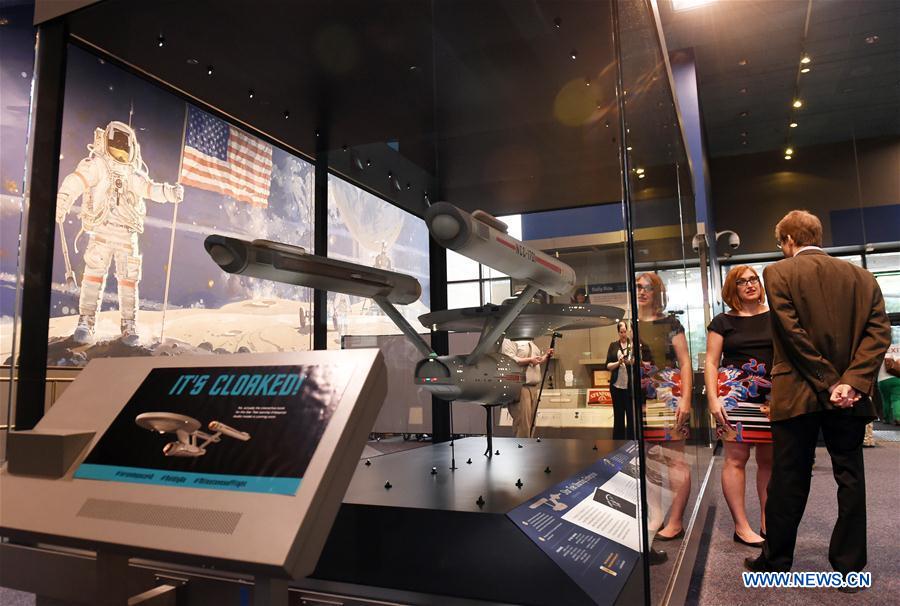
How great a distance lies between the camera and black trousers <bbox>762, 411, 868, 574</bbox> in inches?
83.5

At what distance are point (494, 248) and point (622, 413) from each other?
576 mm

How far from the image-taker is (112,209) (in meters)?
2.39

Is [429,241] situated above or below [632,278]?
above

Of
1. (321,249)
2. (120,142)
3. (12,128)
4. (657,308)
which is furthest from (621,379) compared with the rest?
(12,128)

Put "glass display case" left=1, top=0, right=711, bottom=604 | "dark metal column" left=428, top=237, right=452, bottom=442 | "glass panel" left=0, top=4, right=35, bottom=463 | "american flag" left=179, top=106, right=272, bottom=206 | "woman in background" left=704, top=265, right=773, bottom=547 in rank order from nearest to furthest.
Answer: "glass display case" left=1, top=0, right=711, bottom=604
"dark metal column" left=428, top=237, right=452, bottom=442
"american flag" left=179, top=106, right=272, bottom=206
"woman in background" left=704, top=265, right=773, bottom=547
"glass panel" left=0, top=4, right=35, bottom=463

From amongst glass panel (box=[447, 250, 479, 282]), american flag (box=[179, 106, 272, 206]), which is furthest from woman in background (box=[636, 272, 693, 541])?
american flag (box=[179, 106, 272, 206])

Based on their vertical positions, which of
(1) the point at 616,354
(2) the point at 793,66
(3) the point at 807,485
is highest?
(2) the point at 793,66

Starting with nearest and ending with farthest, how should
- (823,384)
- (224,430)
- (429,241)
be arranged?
(224,430) < (429,241) < (823,384)

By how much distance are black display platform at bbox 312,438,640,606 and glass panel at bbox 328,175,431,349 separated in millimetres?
566

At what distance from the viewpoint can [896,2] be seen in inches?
219

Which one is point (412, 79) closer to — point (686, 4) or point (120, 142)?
point (120, 142)

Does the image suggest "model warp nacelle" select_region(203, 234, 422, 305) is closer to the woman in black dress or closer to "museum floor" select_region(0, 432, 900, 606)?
"museum floor" select_region(0, 432, 900, 606)

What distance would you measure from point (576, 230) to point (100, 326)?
2014 mm

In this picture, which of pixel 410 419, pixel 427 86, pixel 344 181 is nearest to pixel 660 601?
pixel 410 419
